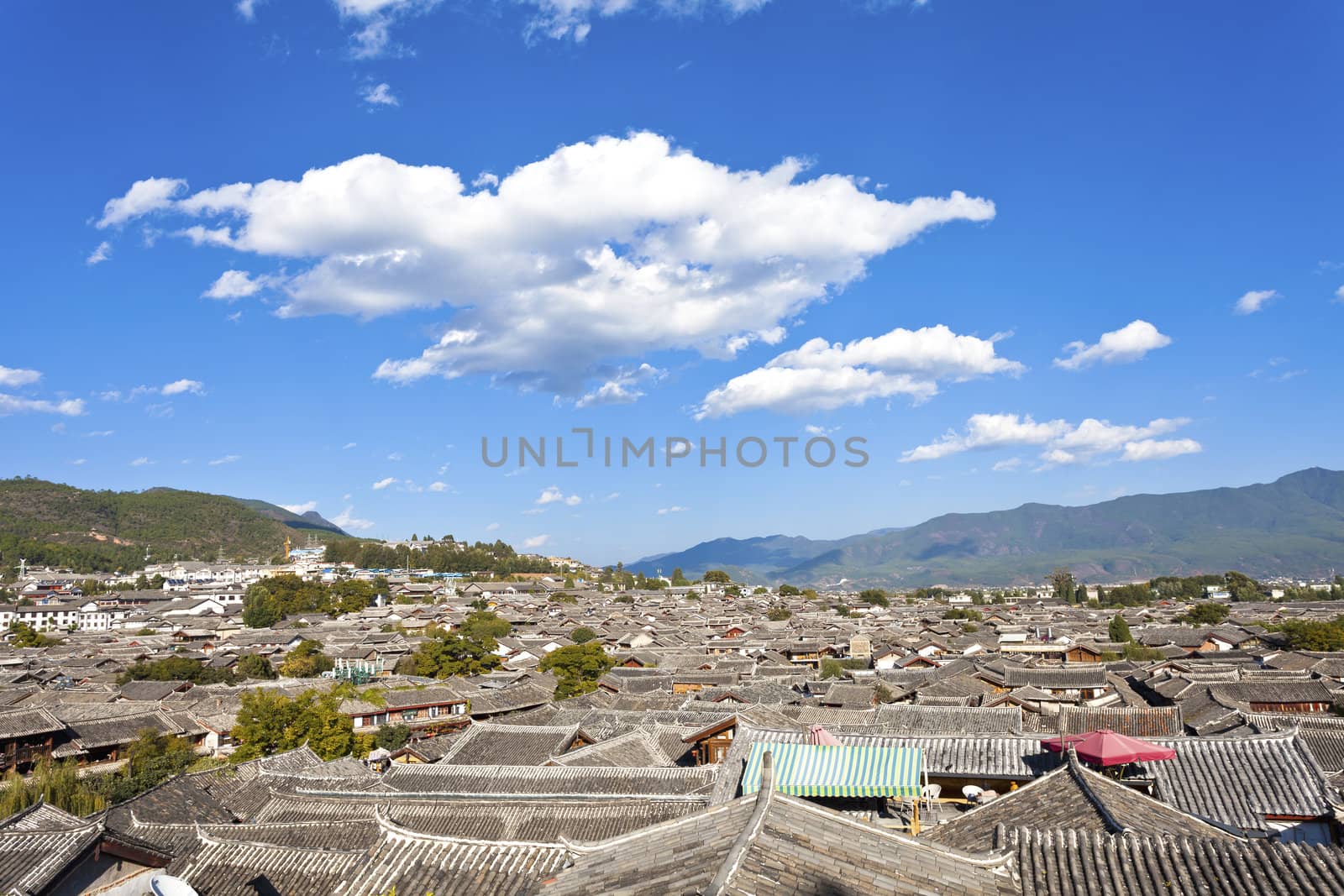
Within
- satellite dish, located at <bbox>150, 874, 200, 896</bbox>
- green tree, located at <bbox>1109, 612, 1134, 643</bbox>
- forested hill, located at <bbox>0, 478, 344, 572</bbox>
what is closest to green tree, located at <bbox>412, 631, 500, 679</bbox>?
green tree, located at <bbox>1109, 612, 1134, 643</bbox>

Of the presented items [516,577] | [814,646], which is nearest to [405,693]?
[814,646]

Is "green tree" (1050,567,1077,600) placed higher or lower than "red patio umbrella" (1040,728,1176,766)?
Result: lower

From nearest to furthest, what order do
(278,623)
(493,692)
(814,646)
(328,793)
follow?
(328,793)
(493,692)
(814,646)
(278,623)

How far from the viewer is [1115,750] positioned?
11.5 metres

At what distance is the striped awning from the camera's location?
34.1 feet

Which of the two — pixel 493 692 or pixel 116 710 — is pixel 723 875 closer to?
pixel 493 692

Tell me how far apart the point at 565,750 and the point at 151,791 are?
9913 millimetres

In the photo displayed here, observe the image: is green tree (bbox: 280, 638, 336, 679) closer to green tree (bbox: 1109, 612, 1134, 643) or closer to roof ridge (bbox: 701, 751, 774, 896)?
roof ridge (bbox: 701, 751, 774, 896)

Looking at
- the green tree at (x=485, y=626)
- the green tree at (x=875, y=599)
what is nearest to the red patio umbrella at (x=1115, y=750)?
the green tree at (x=485, y=626)

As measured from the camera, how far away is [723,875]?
→ 4.86 m

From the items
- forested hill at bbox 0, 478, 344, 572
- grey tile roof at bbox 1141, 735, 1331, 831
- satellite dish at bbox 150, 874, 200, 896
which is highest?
forested hill at bbox 0, 478, 344, 572

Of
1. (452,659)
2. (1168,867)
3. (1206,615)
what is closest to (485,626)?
(452,659)

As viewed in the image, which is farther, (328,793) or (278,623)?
(278,623)

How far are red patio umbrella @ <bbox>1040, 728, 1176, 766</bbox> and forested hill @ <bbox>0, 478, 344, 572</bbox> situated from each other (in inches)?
5227
